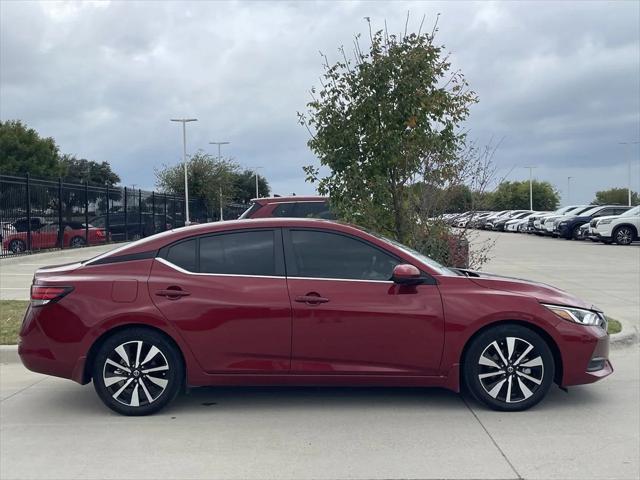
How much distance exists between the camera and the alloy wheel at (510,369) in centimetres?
552

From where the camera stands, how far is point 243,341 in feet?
18.0

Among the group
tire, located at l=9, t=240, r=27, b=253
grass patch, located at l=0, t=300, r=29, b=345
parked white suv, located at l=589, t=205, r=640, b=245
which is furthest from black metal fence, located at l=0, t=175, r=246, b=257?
parked white suv, located at l=589, t=205, r=640, b=245

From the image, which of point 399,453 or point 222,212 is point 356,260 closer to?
point 399,453

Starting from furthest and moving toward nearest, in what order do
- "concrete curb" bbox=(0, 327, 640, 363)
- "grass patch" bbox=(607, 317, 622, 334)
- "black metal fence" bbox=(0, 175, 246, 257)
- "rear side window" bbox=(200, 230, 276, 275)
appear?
"black metal fence" bbox=(0, 175, 246, 257), "grass patch" bbox=(607, 317, 622, 334), "concrete curb" bbox=(0, 327, 640, 363), "rear side window" bbox=(200, 230, 276, 275)

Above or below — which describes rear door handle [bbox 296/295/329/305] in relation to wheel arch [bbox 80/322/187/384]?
above

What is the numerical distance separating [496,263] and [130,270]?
15.2 meters

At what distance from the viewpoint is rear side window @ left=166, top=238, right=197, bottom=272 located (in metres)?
5.67

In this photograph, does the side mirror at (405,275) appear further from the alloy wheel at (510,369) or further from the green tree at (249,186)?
the green tree at (249,186)

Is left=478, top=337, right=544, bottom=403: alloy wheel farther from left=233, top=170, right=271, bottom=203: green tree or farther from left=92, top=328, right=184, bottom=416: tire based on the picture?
left=233, top=170, right=271, bottom=203: green tree

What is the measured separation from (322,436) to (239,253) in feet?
5.45

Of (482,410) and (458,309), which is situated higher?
(458,309)

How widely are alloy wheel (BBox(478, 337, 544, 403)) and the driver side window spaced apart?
3.48 ft

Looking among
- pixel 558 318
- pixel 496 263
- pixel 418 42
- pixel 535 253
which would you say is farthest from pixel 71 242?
pixel 558 318

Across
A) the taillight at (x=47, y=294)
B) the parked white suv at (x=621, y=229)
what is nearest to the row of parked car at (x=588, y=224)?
the parked white suv at (x=621, y=229)
